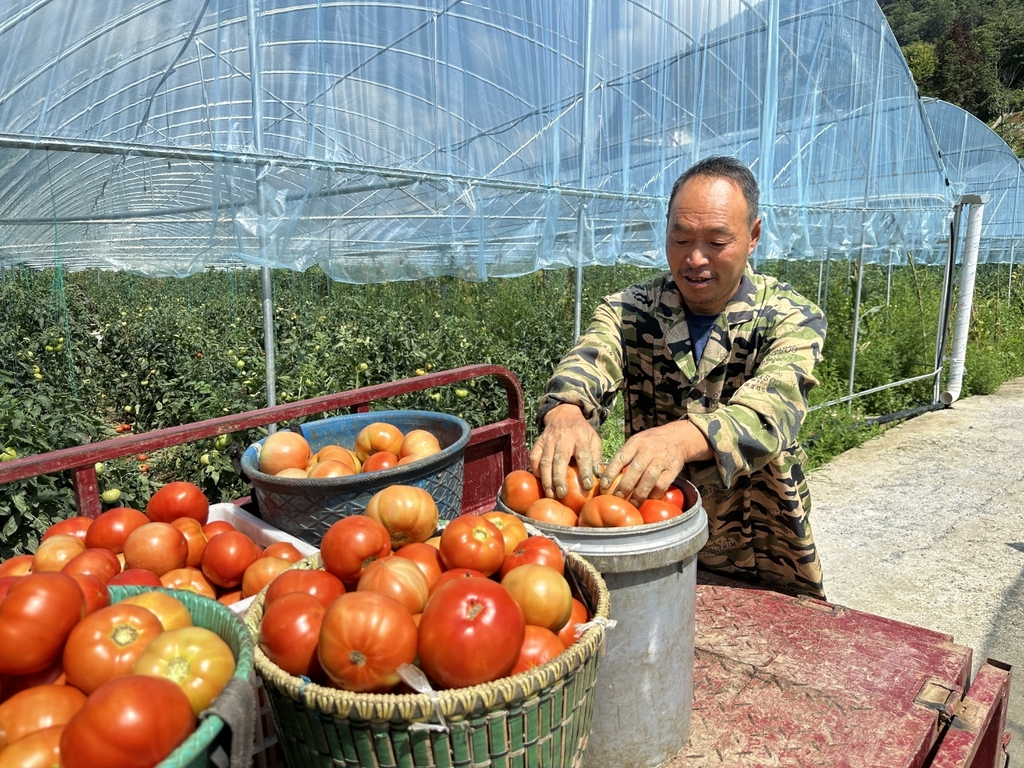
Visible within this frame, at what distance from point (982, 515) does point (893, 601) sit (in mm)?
1763

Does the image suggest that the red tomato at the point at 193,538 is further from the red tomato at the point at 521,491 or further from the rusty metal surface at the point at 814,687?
the rusty metal surface at the point at 814,687

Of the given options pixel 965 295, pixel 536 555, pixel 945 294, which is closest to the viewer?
pixel 536 555

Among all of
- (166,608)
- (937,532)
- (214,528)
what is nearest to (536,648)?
(166,608)

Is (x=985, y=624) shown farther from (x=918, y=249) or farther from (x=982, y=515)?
(x=918, y=249)

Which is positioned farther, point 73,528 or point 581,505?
point 73,528

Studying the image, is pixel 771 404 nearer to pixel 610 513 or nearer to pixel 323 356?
pixel 610 513

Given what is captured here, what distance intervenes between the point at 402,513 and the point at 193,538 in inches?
22.4

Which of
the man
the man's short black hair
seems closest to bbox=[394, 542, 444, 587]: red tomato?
the man

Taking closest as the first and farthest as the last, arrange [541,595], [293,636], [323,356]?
[293,636], [541,595], [323,356]

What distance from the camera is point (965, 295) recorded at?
7699mm

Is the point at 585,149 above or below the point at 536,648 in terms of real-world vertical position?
above

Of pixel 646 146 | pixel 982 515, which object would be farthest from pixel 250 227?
pixel 982 515

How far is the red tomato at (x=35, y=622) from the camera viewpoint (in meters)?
0.97

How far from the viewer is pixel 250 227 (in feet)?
12.3
